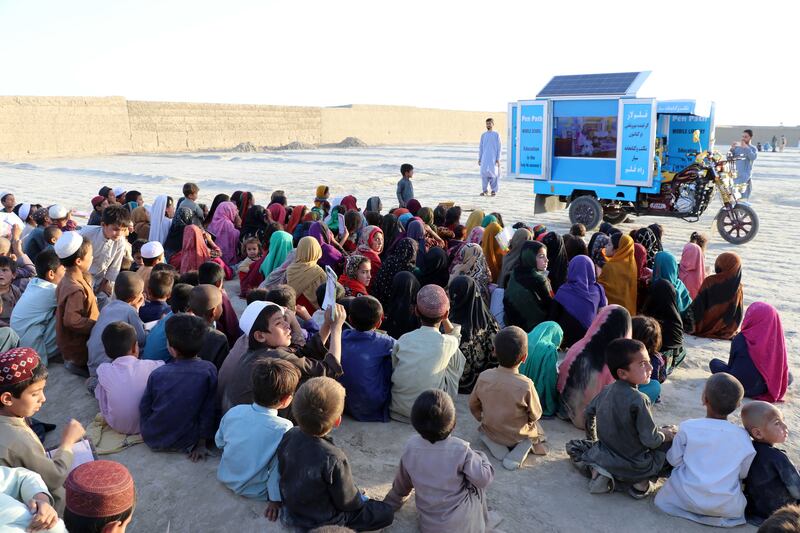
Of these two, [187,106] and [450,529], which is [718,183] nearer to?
[450,529]

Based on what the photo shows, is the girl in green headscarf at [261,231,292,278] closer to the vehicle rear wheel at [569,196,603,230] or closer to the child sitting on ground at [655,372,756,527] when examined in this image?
the child sitting on ground at [655,372,756,527]

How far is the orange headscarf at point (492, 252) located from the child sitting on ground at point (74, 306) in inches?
143

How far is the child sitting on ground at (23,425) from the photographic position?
103 inches

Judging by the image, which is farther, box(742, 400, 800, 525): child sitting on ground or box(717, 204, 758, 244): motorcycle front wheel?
box(717, 204, 758, 244): motorcycle front wheel

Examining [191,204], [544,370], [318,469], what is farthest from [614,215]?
[318,469]

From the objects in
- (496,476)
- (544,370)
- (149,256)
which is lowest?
(496,476)

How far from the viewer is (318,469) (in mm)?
2711

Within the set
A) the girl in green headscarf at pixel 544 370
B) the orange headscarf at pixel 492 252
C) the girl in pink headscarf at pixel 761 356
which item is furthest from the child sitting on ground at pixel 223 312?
the girl in pink headscarf at pixel 761 356

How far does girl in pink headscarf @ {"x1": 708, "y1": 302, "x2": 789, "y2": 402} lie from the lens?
166 inches

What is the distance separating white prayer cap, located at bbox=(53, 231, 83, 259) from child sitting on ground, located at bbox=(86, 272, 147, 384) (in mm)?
416

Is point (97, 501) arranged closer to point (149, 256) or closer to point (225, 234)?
point (149, 256)

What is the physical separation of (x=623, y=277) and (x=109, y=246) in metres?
4.72

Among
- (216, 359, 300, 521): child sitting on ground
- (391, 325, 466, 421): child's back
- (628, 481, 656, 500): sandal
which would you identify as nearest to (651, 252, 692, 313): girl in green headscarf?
(391, 325, 466, 421): child's back

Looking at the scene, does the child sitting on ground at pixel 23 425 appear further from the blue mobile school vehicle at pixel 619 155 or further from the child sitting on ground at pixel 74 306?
the blue mobile school vehicle at pixel 619 155
